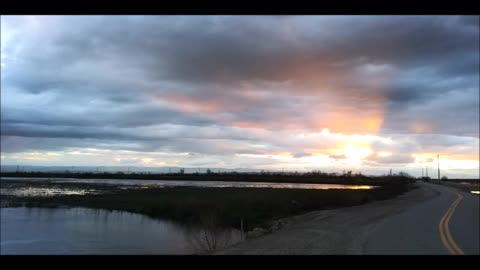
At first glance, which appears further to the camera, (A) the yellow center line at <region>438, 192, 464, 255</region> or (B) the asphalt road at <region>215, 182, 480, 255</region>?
(B) the asphalt road at <region>215, 182, 480, 255</region>

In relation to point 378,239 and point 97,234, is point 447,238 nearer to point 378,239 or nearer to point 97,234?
point 378,239

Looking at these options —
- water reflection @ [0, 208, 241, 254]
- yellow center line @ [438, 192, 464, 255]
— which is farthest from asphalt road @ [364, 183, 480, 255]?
water reflection @ [0, 208, 241, 254]

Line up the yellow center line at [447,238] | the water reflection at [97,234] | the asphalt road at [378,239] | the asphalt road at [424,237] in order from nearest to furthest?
the yellow center line at [447,238] < the asphalt road at [424,237] < the asphalt road at [378,239] < the water reflection at [97,234]

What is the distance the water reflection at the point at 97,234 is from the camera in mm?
21344

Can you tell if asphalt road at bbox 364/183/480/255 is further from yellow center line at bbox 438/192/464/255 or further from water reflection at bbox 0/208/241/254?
water reflection at bbox 0/208/241/254

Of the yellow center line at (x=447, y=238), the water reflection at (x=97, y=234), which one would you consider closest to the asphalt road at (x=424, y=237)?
the yellow center line at (x=447, y=238)

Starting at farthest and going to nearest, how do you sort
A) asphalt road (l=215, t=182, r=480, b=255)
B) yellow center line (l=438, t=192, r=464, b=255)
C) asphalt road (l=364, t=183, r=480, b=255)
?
asphalt road (l=215, t=182, r=480, b=255) → asphalt road (l=364, t=183, r=480, b=255) → yellow center line (l=438, t=192, r=464, b=255)

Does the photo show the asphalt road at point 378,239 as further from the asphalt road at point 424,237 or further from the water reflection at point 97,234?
the water reflection at point 97,234

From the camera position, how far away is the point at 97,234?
26531 millimetres

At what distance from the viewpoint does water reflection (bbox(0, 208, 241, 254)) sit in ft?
70.0

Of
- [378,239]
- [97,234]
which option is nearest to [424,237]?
[378,239]

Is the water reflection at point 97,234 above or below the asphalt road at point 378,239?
below
